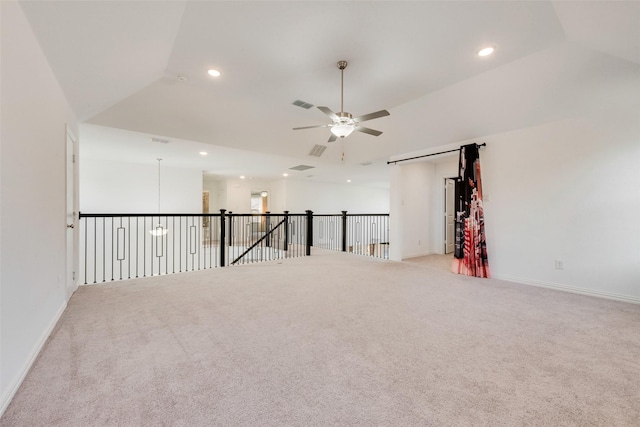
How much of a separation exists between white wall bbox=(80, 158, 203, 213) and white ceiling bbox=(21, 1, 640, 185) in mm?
2314

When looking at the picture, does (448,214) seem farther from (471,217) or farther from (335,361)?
(335,361)

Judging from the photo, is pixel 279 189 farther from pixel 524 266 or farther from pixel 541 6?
pixel 541 6

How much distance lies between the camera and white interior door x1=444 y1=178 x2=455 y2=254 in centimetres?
711

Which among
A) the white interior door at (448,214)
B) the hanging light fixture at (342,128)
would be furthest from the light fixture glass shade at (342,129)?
the white interior door at (448,214)

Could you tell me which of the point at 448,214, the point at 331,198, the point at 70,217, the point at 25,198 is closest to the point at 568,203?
the point at 448,214

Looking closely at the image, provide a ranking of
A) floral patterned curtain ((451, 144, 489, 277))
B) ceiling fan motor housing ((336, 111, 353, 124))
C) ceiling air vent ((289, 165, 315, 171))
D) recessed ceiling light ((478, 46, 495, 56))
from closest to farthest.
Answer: recessed ceiling light ((478, 46, 495, 56)) → ceiling fan motor housing ((336, 111, 353, 124)) → floral patterned curtain ((451, 144, 489, 277)) → ceiling air vent ((289, 165, 315, 171))

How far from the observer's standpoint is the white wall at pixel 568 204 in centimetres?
346

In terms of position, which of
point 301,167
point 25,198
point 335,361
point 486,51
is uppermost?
point 486,51

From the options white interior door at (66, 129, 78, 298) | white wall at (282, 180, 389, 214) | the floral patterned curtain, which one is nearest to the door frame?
white interior door at (66, 129, 78, 298)

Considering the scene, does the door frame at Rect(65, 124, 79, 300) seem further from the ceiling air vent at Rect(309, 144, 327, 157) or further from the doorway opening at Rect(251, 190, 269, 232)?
the doorway opening at Rect(251, 190, 269, 232)

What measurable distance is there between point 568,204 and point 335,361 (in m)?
4.13

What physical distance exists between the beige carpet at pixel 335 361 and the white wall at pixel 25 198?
231 mm

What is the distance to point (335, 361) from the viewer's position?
1.99 metres

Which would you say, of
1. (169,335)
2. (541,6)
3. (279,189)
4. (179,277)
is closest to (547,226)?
(541,6)
